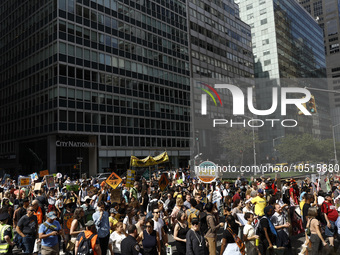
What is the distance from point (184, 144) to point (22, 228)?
5521cm

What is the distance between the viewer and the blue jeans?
9.09 m

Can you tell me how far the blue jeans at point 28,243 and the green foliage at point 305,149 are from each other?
20.8 meters

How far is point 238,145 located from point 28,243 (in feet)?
91.0

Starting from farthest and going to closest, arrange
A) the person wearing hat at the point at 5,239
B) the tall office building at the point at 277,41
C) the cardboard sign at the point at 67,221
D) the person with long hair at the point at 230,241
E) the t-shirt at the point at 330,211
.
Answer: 1. the tall office building at the point at 277,41
2. the cardboard sign at the point at 67,221
3. the t-shirt at the point at 330,211
4. the person wearing hat at the point at 5,239
5. the person with long hair at the point at 230,241

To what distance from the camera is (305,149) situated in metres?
29.0

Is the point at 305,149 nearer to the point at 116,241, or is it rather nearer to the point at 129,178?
the point at 129,178

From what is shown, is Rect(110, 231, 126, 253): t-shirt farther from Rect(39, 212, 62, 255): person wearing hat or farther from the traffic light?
the traffic light

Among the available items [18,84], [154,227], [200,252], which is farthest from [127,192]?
[18,84]

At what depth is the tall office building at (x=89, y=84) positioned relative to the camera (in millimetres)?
46094

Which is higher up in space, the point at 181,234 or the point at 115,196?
the point at 115,196

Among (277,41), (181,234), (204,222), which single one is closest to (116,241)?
(181,234)

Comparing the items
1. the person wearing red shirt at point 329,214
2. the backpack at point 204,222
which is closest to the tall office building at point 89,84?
the backpack at point 204,222

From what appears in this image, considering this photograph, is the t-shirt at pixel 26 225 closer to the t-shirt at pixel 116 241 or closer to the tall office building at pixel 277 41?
the t-shirt at pixel 116 241

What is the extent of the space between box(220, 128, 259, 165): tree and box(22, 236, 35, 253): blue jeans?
2747 cm
